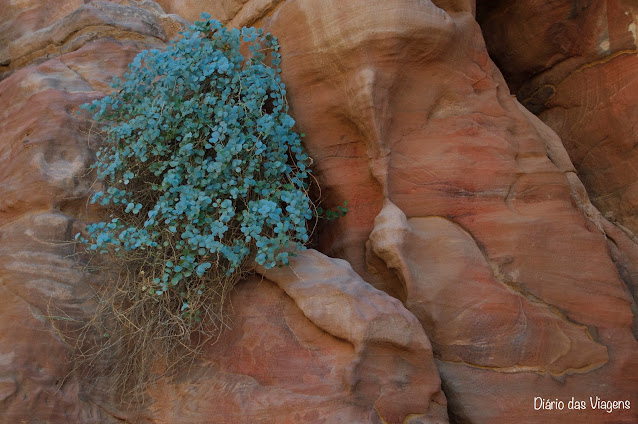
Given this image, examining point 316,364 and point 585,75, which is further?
point 585,75

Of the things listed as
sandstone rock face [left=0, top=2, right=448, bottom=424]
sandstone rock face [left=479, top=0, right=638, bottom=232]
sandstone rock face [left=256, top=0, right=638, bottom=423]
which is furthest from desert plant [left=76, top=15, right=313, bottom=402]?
sandstone rock face [left=479, top=0, right=638, bottom=232]

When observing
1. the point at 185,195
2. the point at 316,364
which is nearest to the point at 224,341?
the point at 316,364

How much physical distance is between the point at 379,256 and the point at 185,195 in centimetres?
100

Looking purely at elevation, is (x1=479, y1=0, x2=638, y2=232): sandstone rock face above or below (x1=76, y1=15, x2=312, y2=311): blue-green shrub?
below

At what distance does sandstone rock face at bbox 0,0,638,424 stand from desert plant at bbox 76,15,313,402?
0.46 feet

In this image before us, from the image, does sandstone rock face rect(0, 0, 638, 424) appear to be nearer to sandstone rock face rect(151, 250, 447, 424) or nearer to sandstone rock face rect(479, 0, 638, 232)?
sandstone rock face rect(151, 250, 447, 424)

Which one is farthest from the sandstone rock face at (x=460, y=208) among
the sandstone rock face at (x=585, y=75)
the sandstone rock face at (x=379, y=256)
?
the sandstone rock face at (x=585, y=75)

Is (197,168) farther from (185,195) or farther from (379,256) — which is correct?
(379,256)

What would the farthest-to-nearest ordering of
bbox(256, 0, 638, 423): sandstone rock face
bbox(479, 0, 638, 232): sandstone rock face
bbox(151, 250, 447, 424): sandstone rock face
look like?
1. bbox(479, 0, 638, 232): sandstone rock face
2. bbox(256, 0, 638, 423): sandstone rock face
3. bbox(151, 250, 447, 424): sandstone rock face

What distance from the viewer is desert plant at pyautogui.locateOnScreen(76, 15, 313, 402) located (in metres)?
2.94

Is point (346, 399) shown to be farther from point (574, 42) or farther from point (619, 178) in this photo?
point (574, 42)

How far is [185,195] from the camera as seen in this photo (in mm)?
3014

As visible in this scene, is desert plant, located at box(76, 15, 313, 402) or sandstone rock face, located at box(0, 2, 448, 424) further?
desert plant, located at box(76, 15, 313, 402)

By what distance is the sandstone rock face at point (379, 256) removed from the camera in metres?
2.81
